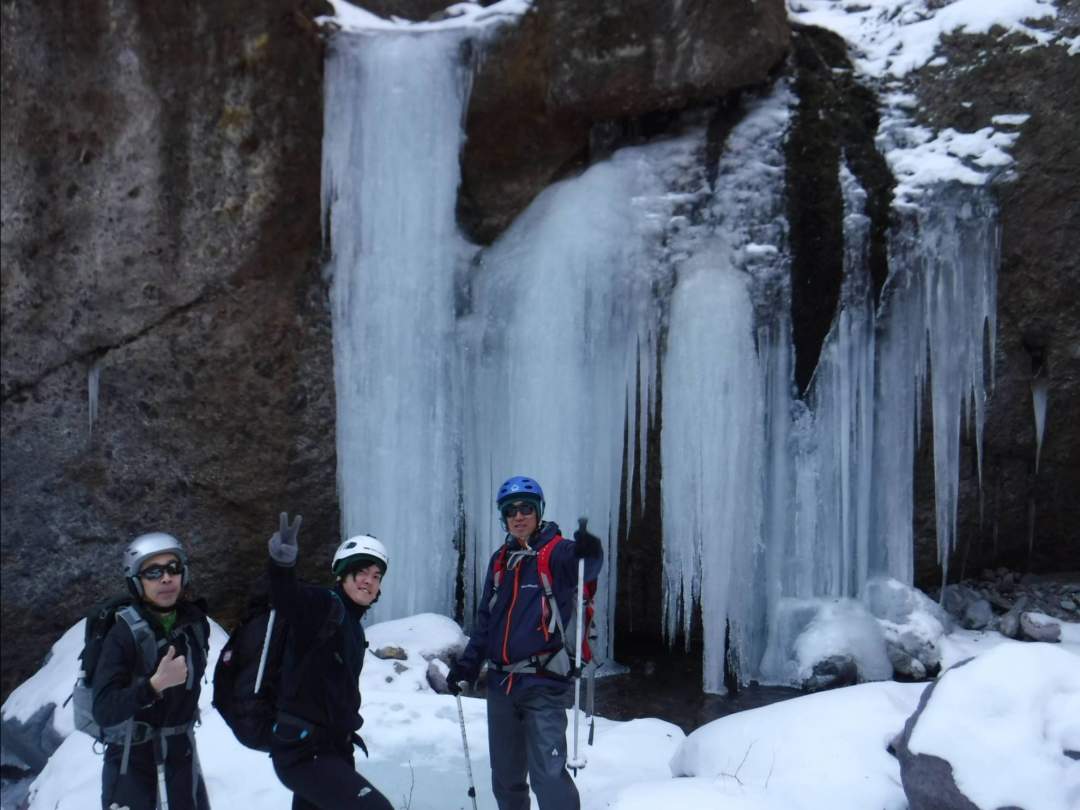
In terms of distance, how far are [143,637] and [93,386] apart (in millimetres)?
5281

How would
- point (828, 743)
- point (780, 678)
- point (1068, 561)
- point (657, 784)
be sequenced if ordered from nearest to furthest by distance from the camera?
point (657, 784), point (828, 743), point (780, 678), point (1068, 561)

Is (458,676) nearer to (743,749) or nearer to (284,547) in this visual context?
(284,547)

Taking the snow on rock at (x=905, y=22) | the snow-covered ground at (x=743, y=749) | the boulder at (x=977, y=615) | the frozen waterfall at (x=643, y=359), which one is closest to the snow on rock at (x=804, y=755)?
the snow-covered ground at (x=743, y=749)

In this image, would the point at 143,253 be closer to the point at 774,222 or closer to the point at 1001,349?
the point at 774,222

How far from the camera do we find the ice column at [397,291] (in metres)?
8.05

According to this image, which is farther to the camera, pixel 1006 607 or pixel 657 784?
pixel 1006 607

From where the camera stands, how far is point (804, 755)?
166 inches

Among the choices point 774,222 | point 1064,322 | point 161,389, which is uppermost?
point 774,222

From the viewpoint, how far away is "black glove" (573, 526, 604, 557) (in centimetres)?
371

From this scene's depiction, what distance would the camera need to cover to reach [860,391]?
24.9 ft

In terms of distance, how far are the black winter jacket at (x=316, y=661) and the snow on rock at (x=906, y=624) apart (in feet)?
17.0

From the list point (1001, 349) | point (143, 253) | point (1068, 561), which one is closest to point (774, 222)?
point (1001, 349)

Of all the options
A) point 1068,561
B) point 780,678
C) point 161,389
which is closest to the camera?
point 780,678

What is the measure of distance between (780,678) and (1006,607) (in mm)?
2427
